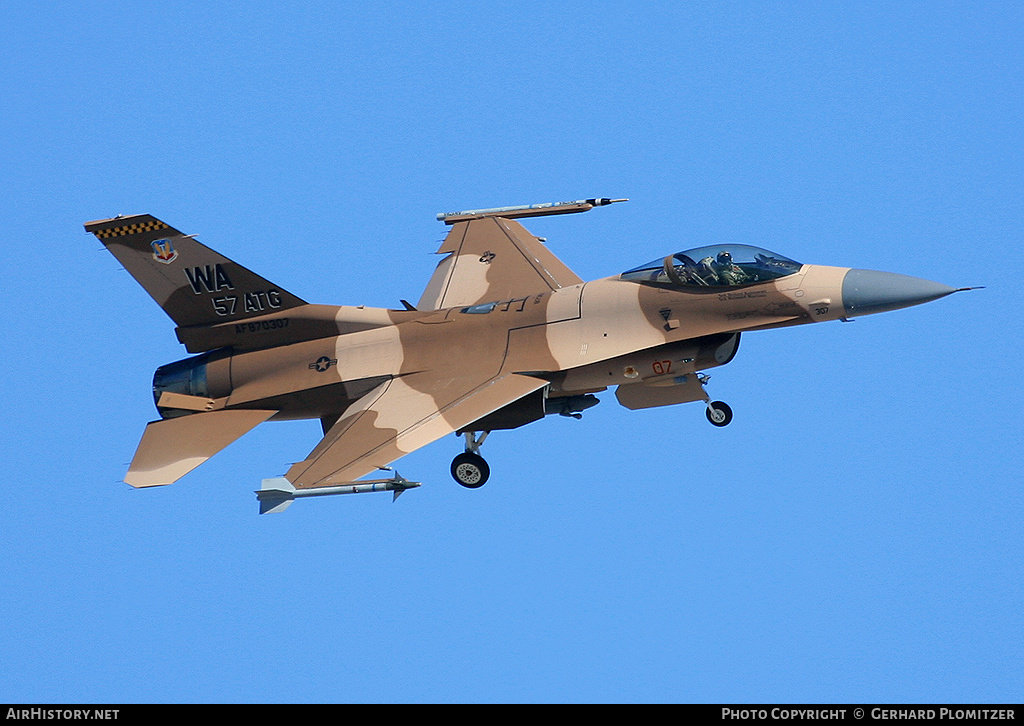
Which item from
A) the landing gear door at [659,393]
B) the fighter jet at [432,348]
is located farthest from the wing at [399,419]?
the landing gear door at [659,393]

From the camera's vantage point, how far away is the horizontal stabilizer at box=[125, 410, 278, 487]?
2214 centimetres

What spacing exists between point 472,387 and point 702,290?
3.78 metres

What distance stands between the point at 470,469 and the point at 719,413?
396 cm

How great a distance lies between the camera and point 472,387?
21859mm

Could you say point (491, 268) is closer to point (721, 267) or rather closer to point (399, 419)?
point (399, 419)

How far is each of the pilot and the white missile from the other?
5.51 m

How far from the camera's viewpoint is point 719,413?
22125mm

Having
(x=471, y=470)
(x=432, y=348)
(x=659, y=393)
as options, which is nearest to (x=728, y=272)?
(x=659, y=393)

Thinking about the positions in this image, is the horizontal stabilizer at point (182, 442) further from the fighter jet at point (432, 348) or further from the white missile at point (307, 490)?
the white missile at point (307, 490)

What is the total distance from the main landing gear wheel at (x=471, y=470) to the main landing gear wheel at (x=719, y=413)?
3.57 m

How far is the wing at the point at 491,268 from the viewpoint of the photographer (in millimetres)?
24672
